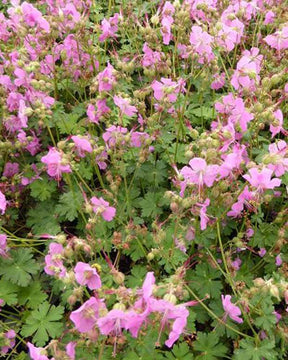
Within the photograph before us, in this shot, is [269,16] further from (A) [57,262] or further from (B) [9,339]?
(B) [9,339]

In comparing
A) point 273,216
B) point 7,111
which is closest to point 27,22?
point 7,111

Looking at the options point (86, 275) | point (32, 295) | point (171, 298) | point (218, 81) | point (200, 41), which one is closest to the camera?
point (171, 298)

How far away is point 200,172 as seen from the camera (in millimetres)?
1938

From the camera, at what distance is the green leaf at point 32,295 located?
2.40 m

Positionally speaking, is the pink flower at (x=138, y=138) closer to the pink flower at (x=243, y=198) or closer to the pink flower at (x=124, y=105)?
the pink flower at (x=124, y=105)

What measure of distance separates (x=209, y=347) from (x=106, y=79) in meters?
1.54

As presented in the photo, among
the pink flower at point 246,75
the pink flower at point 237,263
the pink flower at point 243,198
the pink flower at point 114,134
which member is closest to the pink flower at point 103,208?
the pink flower at point 114,134

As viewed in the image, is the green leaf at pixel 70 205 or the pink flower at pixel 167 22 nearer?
the green leaf at pixel 70 205

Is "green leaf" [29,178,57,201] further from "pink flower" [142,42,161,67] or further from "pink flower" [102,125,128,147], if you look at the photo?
"pink flower" [142,42,161,67]

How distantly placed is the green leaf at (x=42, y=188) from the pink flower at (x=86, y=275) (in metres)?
1.11

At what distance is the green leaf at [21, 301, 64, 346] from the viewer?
220 cm

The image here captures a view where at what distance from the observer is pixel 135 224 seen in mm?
2523

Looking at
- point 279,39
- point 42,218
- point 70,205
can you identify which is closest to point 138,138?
point 70,205

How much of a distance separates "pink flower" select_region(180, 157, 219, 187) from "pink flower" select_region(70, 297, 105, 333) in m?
0.69
